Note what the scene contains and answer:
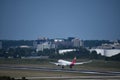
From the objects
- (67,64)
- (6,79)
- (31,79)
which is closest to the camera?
(6,79)

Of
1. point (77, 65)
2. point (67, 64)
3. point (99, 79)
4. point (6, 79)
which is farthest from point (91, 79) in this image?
point (77, 65)

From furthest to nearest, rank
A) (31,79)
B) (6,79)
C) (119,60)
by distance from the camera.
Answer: (119,60) < (31,79) < (6,79)

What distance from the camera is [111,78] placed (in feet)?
335

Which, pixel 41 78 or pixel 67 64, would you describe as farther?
pixel 67 64

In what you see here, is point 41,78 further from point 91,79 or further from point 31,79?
point 91,79

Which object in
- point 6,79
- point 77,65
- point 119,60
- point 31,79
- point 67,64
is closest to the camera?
point 6,79

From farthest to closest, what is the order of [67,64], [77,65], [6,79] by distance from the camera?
[77,65]
[67,64]
[6,79]

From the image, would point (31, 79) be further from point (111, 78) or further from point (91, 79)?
point (111, 78)

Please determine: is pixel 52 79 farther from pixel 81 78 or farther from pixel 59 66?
pixel 59 66

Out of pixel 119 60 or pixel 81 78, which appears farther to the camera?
pixel 119 60

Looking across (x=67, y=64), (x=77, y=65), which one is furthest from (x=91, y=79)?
(x=77, y=65)

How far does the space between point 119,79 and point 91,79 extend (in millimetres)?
8107

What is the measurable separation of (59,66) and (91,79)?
5364 cm

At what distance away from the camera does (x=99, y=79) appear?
322 feet
